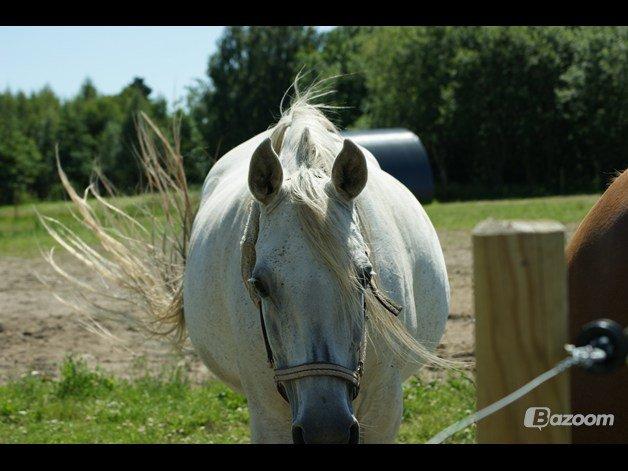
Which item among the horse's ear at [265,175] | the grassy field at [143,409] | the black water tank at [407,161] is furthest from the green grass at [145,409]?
the black water tank at [407,161]

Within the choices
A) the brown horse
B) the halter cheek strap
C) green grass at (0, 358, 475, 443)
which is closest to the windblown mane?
the halter cheek strap

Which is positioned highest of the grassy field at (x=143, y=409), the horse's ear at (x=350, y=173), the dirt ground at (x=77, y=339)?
the horse's ear at (x=350, y=173)

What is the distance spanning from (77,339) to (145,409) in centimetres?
227

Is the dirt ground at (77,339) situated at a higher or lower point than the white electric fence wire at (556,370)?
lower

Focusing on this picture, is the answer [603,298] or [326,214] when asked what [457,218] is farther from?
[326,214]

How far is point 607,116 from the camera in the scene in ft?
91.4

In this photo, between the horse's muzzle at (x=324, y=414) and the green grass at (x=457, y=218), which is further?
the green grass at (x=457, y=218)

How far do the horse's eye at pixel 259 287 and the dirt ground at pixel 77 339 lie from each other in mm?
2497

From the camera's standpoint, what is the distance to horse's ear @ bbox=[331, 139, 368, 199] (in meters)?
2.33

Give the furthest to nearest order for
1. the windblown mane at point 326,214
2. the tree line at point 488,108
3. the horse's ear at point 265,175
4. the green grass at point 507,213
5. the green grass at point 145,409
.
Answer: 1. the tree line at point 488,108
2. the green grass at point 507,213
3. the green grass at point 145,409
4. the horse's ear at point 265,175
5. the windblown mane at point 326,214

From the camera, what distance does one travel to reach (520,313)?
1350 mm

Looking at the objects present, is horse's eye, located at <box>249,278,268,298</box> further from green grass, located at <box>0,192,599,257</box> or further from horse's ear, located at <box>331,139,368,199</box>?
green grass, located at <box>0,192,599,257</box>

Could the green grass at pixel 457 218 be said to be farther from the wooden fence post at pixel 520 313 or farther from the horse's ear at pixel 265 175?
the wooden fence post at pixel 520 313

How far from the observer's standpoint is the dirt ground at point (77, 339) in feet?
20.1
